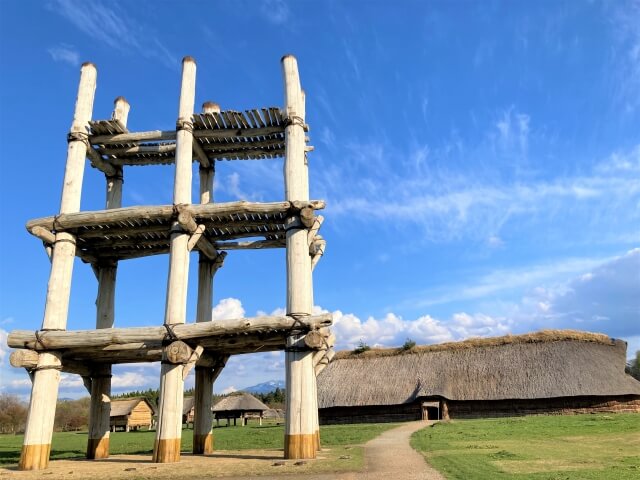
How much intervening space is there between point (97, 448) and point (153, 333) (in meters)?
7.48

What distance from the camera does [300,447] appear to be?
52.6 ft

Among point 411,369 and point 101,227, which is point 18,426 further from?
point 101,227

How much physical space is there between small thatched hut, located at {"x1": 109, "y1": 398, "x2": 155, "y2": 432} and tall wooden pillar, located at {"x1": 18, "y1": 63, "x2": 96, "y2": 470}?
51880 mm

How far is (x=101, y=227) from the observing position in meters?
19.9

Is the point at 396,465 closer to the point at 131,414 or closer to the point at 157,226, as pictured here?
the point at 157,226

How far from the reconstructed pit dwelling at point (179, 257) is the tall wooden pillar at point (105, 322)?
45mm

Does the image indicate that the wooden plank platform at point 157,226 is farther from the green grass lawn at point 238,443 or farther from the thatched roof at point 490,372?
the thatched roof at point 490,372

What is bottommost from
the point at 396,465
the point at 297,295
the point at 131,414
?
the point at 396,465

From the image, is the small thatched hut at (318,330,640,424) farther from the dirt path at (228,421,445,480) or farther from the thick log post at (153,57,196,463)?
the thick log post at (153,57,196,463)

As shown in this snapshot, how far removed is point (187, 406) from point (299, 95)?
5914 cm

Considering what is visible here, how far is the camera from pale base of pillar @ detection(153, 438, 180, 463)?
1652cm

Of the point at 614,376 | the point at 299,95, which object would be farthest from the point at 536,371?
the point at 299,95

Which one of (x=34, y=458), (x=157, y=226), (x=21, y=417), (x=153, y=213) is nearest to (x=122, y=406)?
(x=21, y=417)

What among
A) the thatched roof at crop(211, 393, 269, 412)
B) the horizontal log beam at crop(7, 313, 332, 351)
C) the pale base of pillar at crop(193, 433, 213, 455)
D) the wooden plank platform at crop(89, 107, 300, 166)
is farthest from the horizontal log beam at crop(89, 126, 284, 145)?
the thatched roof at crop(211, 393, 269, 412)
